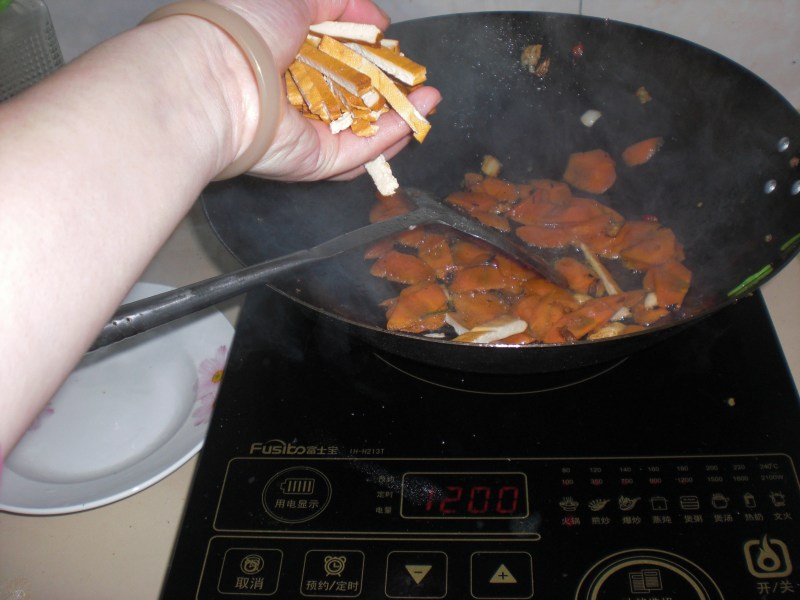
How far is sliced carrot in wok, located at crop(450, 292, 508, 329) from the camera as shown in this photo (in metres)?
0.98

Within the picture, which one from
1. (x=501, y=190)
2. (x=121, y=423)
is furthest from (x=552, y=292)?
(x=121, y=423)

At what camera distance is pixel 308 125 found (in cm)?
80

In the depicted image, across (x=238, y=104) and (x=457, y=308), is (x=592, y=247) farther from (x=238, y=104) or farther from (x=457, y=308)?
(x=238, y=104)

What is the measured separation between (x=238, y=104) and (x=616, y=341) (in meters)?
0.47

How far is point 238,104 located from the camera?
2.18 ft

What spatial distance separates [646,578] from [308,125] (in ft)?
2.08

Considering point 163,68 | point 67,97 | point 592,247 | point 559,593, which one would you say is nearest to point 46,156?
point 67,97

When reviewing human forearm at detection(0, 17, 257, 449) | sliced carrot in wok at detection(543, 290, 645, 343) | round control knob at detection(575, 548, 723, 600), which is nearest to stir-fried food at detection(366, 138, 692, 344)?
sliced carrot in wok at detection(543, 290, 645, 343)

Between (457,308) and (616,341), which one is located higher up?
(457,308)

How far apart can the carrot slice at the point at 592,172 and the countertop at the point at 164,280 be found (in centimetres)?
26

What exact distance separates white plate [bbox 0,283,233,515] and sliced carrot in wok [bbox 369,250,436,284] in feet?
0.84

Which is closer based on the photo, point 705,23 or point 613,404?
point 613,404

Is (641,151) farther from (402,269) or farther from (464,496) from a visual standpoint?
(464,496)

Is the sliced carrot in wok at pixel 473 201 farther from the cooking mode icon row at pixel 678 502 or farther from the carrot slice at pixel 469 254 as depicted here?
the cooking mode icon row at pixel 678 502
